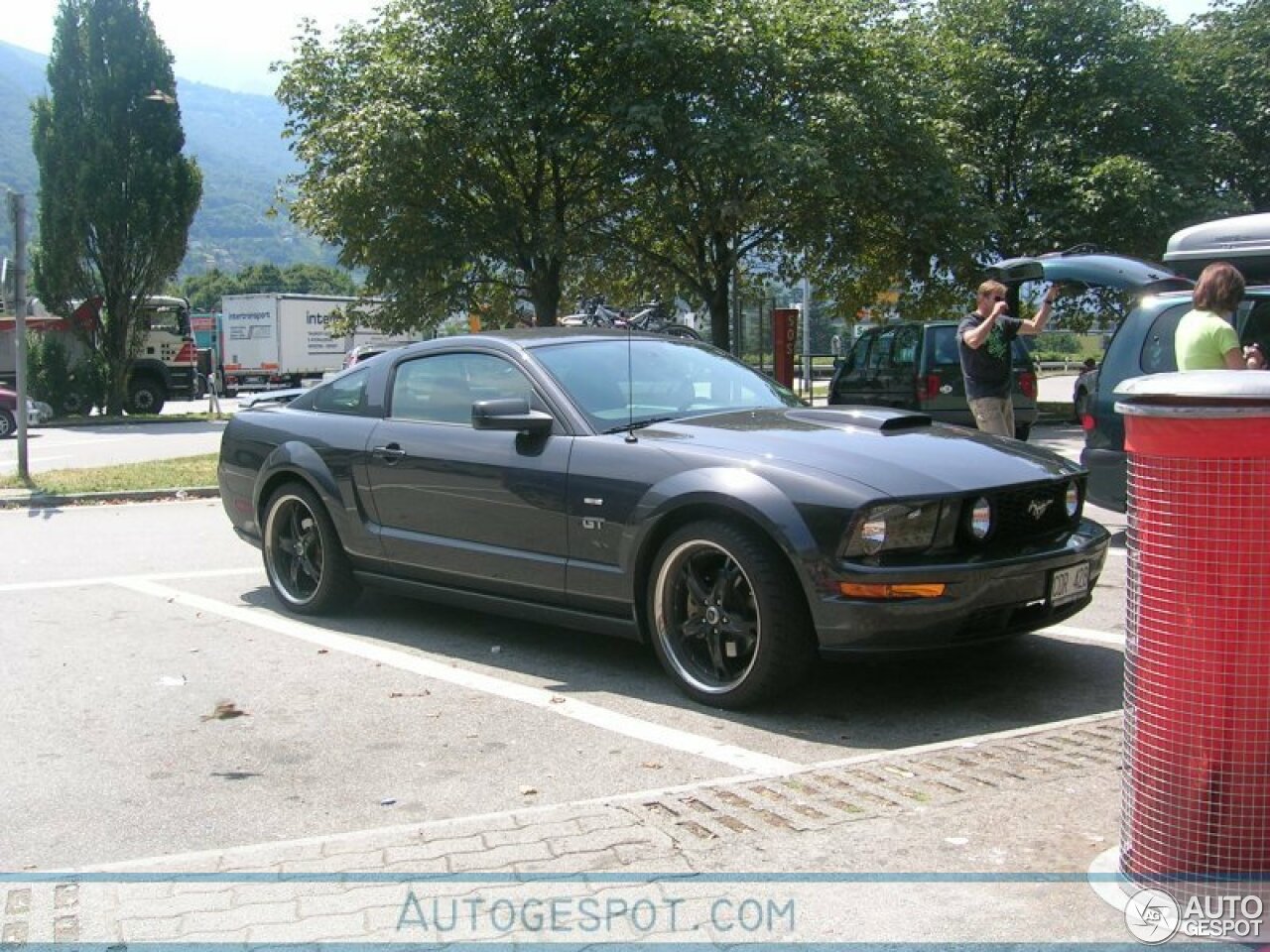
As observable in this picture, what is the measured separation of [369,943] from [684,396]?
3405 mm

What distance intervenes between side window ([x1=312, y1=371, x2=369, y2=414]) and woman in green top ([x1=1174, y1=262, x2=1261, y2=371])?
434cm

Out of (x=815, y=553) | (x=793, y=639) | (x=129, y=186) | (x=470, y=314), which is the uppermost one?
(x=129, y=186)

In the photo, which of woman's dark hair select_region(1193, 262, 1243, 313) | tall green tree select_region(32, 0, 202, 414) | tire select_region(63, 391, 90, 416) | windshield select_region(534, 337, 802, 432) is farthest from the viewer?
tire select_region(63, 391, 90, 416)

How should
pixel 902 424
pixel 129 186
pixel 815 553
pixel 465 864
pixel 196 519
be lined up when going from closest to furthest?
pixel 465 864
pixel 815 553
pixel 902 424
pixel 196 519
pixel 129 186

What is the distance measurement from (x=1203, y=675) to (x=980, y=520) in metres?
1.74

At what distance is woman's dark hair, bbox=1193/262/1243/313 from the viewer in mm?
6340

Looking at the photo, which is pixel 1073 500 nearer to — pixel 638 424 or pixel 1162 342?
pixel 638 424

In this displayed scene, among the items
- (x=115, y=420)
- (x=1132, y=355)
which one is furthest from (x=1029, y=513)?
(x=115, y=420)

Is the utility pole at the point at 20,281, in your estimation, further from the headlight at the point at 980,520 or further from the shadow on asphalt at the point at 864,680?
the headlight at the point at 980,520

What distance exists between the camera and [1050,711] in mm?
4863

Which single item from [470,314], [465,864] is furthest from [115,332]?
[465,864]

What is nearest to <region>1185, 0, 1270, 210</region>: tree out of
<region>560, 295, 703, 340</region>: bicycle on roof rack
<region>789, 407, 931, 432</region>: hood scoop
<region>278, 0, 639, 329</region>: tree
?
<region>278, 0, 639, 329</region>: tree

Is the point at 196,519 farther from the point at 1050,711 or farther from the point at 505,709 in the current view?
the point at 1050,711

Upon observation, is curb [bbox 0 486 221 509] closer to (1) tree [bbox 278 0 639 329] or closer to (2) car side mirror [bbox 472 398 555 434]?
(1) tree [bbox 278 0 639 329]
